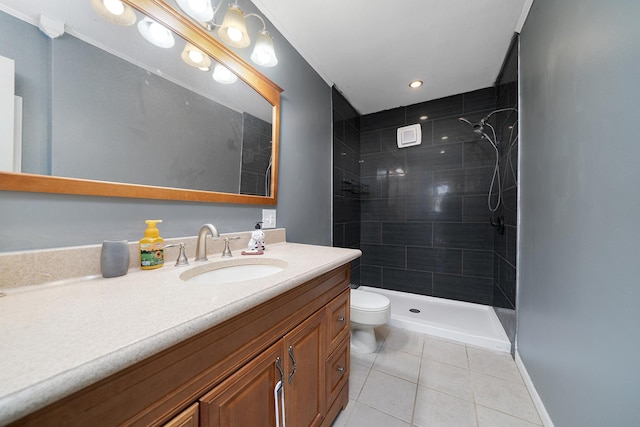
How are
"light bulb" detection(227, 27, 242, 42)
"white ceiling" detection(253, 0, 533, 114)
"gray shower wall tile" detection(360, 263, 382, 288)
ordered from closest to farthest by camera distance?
"light bulb" detection(227, 27, 242, 42), "white ceiling" detection(253, 0, 533, 114), "gray shower wall tile" detection(360, 263, 382, 288)

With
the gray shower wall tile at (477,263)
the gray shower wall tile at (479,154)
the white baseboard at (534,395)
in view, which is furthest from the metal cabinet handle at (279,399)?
the gray shower wall tile at (479,154)

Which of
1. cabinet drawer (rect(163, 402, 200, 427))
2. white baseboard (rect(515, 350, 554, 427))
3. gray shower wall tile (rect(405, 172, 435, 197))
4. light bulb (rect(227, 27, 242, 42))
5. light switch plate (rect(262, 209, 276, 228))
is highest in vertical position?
light bulb (rect(227, 27, 242, 42))

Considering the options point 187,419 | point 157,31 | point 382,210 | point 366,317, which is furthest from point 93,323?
point 382,210

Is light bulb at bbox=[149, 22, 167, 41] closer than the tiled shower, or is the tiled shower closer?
light bulb at bbox=[149, 22, 167, 41]

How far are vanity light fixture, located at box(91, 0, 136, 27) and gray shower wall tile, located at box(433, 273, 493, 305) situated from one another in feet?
9.54

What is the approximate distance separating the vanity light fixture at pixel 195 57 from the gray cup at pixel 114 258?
84cm

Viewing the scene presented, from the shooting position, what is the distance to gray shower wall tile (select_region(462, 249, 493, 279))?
7.34ft

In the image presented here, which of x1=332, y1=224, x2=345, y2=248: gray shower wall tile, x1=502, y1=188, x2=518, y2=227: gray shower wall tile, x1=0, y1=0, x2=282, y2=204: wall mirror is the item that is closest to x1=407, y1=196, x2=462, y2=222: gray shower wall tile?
x1=502, y1=188, x2=518, y2=227: gray shower wall tile

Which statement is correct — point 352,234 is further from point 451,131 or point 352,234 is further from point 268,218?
point 451,131

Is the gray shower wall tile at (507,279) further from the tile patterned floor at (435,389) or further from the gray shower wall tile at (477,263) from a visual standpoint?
the tile patterned floor at (435,389)

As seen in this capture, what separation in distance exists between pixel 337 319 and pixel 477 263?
196cm

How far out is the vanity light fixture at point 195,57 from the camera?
1.00 meters

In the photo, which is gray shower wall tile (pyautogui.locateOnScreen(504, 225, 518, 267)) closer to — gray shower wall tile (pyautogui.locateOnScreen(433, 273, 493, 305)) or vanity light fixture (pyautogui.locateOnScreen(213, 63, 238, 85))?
gray shower wall tile (pyautogui.locateOnScreen(433, 273, 493, 305))

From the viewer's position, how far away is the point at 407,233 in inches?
102
